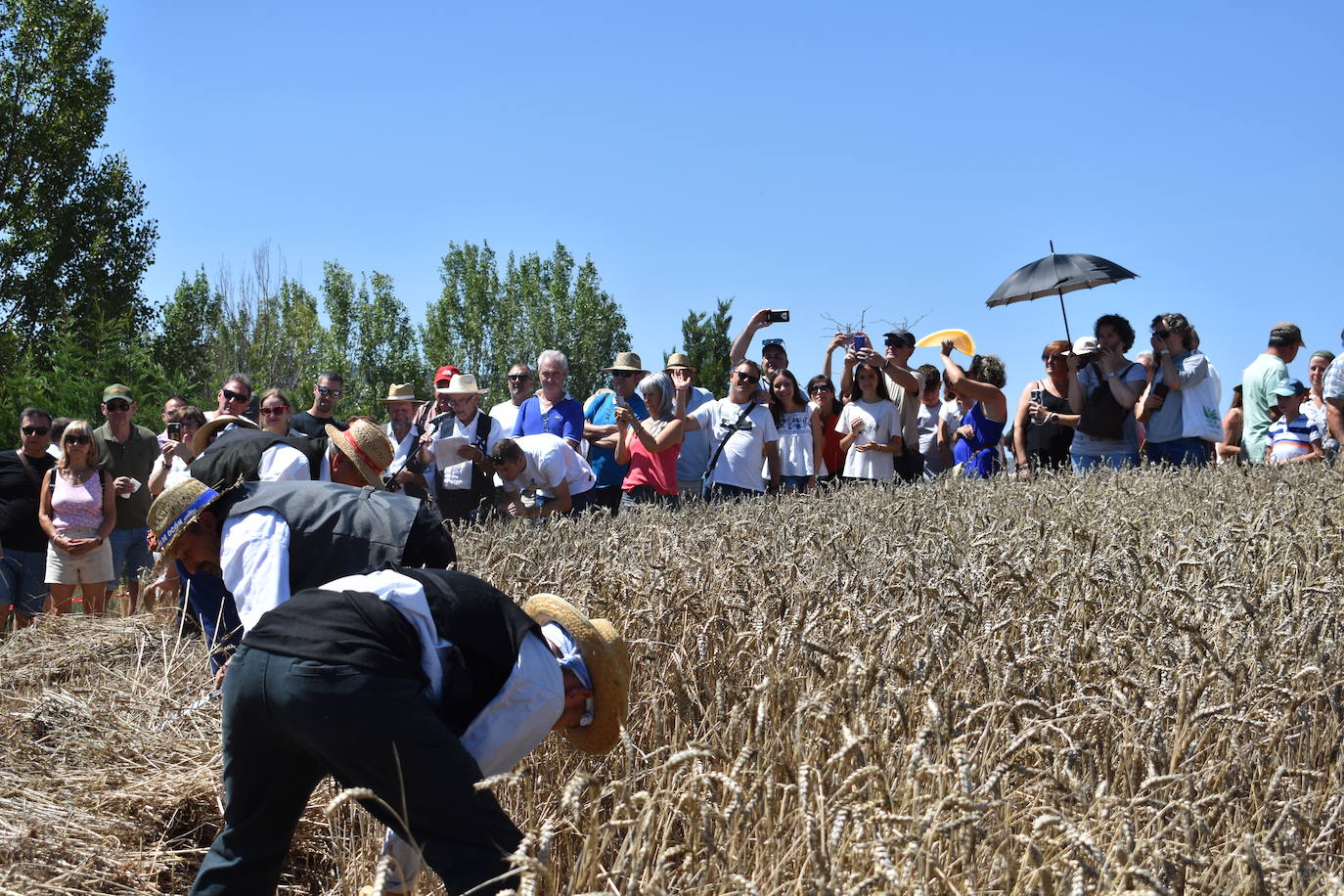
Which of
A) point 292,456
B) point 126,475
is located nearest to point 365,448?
point 292,456

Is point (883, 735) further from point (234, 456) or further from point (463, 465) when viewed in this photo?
point (463, 465)

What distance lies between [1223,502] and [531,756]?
14.4 ft

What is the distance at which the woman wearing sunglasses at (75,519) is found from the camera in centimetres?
834

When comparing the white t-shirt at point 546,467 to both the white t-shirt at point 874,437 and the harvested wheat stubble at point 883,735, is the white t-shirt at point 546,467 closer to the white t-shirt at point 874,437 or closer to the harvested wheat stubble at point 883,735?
the harvested wheat stubble at point 883,735

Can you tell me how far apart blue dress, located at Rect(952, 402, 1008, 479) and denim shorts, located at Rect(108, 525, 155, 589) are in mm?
6207

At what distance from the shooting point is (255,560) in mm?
3416

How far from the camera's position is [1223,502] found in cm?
644

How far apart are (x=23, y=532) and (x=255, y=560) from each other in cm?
604

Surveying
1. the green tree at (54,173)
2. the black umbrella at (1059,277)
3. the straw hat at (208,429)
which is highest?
the green tree at (54,173)

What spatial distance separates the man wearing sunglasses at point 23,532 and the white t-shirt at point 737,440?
460cm

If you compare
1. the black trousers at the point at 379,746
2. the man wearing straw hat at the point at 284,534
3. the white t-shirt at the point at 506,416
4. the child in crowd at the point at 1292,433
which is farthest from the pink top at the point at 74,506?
the child in crowd at the point at 1292,433

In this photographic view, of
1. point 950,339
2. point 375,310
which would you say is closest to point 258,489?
point 950,339

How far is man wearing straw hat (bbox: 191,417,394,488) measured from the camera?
5289 millimetres

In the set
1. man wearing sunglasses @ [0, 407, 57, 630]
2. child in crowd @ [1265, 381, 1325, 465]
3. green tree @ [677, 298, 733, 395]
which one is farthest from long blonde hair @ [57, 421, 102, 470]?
green tree @ [677, 298, 733, 395]
